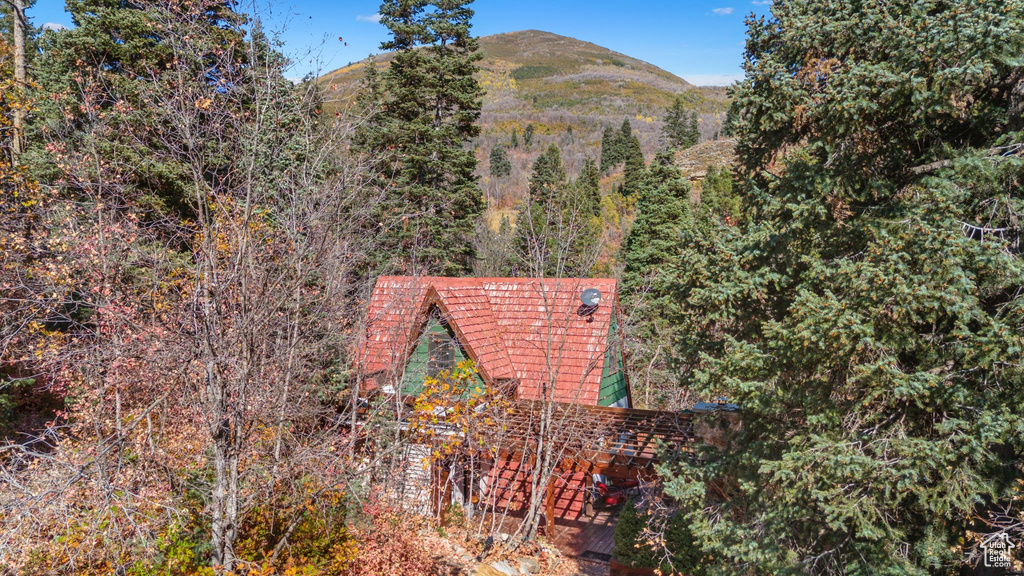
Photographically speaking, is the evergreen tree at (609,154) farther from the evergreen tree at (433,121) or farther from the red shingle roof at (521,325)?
the red shingle roof at (521,325)

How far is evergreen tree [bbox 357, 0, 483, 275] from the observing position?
21719 millimetres

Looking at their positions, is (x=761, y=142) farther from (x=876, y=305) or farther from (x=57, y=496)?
(x=57, y=496)

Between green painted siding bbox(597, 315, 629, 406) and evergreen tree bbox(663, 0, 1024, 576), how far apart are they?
21.6 ft

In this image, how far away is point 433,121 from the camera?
22984mm

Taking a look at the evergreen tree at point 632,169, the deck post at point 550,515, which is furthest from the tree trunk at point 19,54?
the evergreen tree at point 632,169

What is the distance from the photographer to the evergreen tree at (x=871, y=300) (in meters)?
5.60

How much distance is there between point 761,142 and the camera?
8.16 metres

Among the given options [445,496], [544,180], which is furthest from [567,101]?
[445,496]

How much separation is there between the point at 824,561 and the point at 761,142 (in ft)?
19.0

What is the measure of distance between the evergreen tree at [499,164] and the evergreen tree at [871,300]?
56.9 meters

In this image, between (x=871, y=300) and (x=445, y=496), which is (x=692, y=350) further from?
(x=445, y=496)

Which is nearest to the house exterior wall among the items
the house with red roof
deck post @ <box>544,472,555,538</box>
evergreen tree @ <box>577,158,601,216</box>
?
the house with red roof

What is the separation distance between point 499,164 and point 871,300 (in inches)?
2375

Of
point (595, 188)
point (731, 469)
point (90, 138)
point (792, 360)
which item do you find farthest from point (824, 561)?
point (595, 188)
